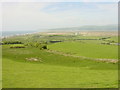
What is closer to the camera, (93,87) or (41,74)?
(93,87)

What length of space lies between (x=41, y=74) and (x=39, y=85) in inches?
334

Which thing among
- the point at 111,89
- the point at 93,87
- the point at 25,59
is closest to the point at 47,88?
the point at 93,87

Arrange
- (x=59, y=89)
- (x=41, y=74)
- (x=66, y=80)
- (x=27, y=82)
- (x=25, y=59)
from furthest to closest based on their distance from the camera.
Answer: (x=25, y=59)
(x=41, y=74)
(x=66, y=80)
(x=27, y=82)
(x=59, y=89)

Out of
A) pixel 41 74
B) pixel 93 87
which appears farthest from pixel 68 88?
pixel 41 74

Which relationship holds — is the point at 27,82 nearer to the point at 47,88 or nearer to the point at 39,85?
the point at 39,85

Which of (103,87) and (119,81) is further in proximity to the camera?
(119,81)

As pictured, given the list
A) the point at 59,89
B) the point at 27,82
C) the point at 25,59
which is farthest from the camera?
the point at 25,59

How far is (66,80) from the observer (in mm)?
34906

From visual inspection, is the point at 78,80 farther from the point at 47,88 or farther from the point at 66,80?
the point at 47,88

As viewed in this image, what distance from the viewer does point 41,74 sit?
39375mm

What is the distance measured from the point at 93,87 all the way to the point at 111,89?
2.95 meters

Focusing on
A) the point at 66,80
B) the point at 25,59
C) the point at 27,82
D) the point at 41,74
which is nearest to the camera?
the point at 27,82

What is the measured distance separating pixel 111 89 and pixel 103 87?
150 centimetres

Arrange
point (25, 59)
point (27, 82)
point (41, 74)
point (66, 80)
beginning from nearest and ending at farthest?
point (27, 82) < point (66, 80) < point (41, 74) < point (25, 59)
